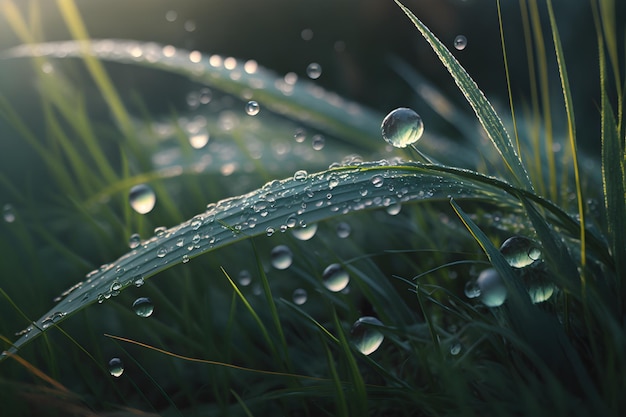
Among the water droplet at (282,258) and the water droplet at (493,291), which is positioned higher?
the water droplet at (282,258)

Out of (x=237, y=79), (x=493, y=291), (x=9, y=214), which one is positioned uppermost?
(x=237, y=79)

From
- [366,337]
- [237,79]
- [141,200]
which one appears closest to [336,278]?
[366,337]

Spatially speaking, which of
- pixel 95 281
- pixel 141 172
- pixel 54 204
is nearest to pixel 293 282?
pixel 95 281

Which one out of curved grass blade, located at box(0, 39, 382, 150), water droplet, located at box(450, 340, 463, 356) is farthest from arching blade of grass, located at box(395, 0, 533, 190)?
curved grass blade, located at box(0, 39, 382, 150)

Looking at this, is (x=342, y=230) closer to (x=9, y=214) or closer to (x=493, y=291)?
(x=493, y=291)

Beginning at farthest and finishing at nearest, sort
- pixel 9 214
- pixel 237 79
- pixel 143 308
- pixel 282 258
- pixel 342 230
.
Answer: pixel 237 79, pixel 9 214, pixel 342 230, pixel 282 258, pixel 143 308

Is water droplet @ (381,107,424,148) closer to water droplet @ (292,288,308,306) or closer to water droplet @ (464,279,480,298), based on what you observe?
water droplet @ (464,279,480,298)

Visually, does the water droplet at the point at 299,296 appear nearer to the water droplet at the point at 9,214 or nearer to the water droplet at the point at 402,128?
the water droplet at the point at 402,128

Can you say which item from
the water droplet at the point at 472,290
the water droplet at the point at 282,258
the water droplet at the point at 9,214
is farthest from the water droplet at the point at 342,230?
the water droplet at the point at 9,214
